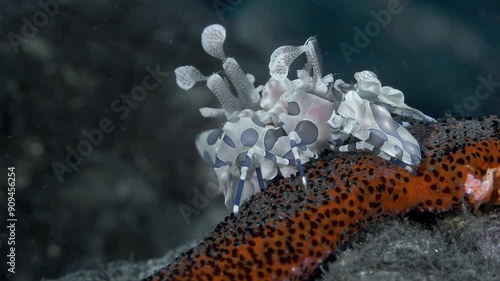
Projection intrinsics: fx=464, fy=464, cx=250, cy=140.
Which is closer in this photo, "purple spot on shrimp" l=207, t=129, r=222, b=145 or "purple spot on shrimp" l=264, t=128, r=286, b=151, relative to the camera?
"purple spot on shrimp" l=264, t=128, r=286, b=151

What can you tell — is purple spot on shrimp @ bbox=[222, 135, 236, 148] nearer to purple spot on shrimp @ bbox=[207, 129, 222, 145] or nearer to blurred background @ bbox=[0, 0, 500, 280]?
purple spot on shrimp @ bbox=[207, 129, 222, 145]

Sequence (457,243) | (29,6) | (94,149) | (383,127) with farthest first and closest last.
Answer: (94,149) < (29,6) < (383,127) < (457,243)

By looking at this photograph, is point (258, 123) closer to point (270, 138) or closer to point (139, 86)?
point (270, 138)

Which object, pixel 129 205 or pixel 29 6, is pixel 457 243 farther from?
pixel 29 6

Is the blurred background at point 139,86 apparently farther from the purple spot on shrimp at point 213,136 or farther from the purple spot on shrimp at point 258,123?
the purple spot on shrimp at point 258,123

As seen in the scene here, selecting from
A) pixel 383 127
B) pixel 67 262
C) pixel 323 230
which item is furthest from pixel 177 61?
pixel 323 230

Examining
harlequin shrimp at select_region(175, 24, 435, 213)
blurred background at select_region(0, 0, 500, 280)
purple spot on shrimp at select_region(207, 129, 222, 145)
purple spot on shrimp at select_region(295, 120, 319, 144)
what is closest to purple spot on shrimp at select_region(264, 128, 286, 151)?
harlequin shrimp at select_region(175, 24, 435, 213)
